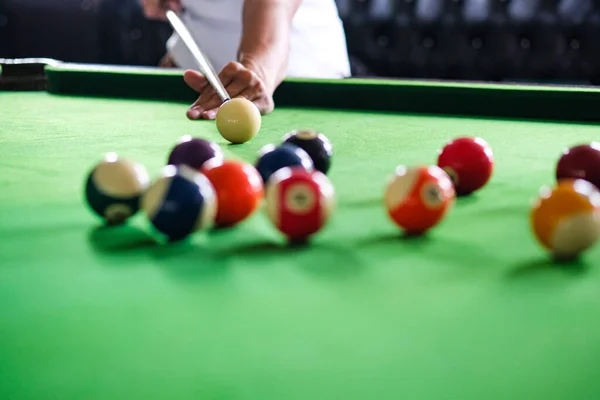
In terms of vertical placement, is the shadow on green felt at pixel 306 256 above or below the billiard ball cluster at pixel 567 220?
below

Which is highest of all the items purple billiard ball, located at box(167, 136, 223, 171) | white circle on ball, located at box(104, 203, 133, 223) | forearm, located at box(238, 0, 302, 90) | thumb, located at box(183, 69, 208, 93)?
white circle on ball, located at box(104, 203, 133, 223)

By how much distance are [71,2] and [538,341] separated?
16.7ft

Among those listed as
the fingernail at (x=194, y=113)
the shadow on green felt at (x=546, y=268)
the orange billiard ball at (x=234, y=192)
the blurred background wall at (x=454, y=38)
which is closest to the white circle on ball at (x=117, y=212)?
the orange billiard ball at (x=234, y=192)

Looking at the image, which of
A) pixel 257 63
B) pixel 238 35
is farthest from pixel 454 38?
pixel 257 63

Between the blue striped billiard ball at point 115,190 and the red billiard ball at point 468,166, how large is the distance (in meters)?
0.49

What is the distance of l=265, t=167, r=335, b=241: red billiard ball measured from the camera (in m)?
0.84

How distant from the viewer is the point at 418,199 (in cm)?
87

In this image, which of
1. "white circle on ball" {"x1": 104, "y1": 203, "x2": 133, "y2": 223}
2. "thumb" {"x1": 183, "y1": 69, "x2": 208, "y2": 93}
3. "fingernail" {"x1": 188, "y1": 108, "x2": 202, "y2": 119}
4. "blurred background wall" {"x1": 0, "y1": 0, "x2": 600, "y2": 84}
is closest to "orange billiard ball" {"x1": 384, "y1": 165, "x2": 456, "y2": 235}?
"white circle on ball" {"x1": 104, "y1": 203, "x2": 133, "y2": 223}

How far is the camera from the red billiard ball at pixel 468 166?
1.15m

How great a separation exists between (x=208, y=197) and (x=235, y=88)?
149 cm

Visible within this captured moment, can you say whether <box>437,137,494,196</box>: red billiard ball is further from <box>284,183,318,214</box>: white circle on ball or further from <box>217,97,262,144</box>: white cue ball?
<box>217,97,262,144</box>: white cue ball

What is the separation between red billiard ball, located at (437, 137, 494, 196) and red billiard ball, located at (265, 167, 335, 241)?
337 mm

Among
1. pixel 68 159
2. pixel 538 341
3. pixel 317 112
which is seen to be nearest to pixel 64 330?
pixel 538 341

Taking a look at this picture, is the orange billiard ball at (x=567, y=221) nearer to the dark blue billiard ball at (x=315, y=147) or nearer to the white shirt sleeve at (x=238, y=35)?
the dark blue billiard ball at (x=315, y=147)
